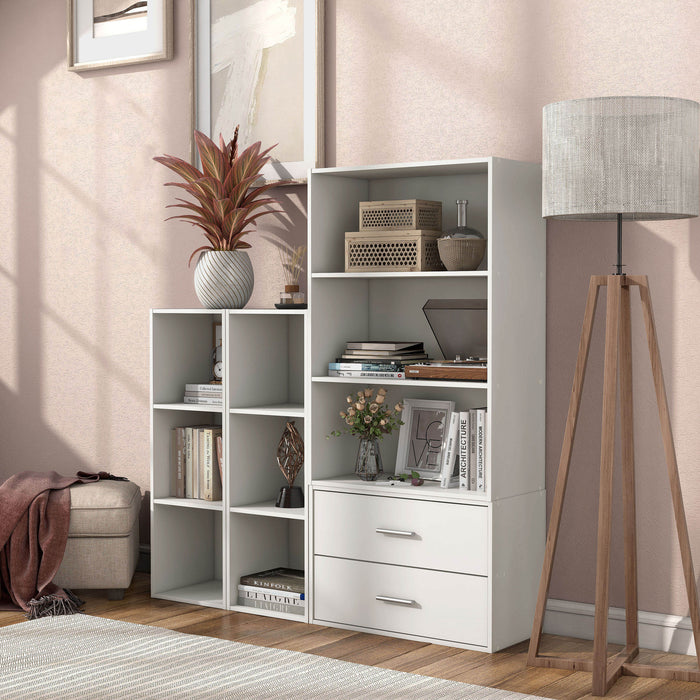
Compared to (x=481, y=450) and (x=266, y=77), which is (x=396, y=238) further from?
(x=266, y=77)

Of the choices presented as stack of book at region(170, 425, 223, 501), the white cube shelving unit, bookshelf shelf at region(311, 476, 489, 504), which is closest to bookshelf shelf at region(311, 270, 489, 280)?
the white cube shelving unit

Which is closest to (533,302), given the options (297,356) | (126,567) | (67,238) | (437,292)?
(437,292)

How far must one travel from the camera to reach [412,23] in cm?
380

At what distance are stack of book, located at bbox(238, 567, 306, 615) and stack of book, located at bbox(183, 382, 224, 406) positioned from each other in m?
0.64

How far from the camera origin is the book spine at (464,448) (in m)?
3.39

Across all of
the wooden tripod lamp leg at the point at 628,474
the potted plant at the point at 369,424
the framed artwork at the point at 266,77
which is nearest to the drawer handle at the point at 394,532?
the potted plant at the point at 369,424

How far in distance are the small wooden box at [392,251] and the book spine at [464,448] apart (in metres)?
0.50

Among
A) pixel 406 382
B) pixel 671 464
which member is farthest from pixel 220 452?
pixel 671 464

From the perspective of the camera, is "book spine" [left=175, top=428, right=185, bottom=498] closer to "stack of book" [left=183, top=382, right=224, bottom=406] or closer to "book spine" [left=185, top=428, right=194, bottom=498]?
"book spine" [left=185, top=428, right=194, bottom=498]

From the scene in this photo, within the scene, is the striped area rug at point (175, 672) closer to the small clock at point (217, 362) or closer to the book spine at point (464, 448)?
the book spine at point (464, 448)

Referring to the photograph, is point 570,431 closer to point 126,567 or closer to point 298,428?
point 298,428

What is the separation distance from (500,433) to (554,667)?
0.69m

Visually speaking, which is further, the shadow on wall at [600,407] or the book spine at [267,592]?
the book spine at [267,592]

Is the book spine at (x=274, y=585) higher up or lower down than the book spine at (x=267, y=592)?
higher up
